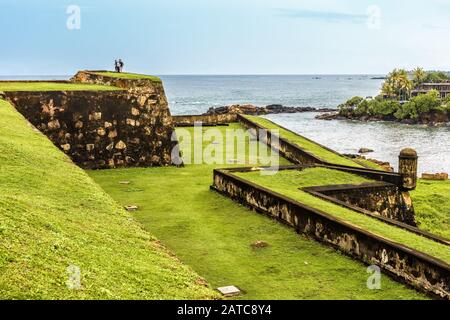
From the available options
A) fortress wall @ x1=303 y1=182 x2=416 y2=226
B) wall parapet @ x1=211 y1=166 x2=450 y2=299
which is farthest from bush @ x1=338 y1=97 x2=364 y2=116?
wall parapet @ x1=211 y1=166 x2=450 y2=299

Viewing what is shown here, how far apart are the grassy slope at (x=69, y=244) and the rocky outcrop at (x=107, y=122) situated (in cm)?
833

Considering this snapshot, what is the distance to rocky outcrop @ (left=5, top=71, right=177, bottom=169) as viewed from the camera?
60.5 feet

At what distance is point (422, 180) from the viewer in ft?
104

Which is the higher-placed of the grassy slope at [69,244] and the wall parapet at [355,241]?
the grassy slope at [69,244]

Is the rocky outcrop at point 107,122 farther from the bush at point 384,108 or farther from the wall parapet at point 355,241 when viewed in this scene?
the bush at point 384,108

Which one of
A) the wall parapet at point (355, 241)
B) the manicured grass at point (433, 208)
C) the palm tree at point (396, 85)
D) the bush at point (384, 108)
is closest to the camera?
the wall parapet at point (355, 241)

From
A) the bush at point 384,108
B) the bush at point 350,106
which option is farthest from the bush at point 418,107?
the bush at point 350,106

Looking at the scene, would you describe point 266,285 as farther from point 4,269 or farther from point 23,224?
point 4,269

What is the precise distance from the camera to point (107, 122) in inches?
762

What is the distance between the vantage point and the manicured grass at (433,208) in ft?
65.2

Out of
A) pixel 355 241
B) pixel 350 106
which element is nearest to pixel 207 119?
pixel 355 241

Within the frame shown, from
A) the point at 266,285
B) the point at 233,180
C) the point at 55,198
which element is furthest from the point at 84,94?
the point at 266,285
